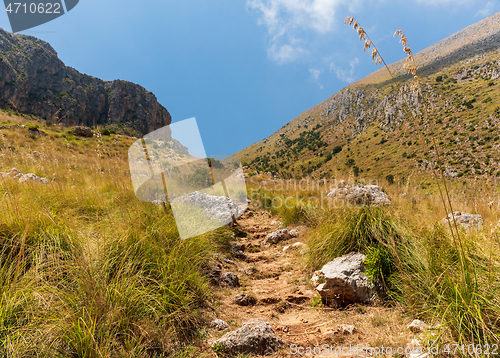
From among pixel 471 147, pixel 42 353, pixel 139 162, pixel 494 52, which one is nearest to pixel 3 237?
pixel 42 353

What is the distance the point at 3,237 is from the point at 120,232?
3.53 ft

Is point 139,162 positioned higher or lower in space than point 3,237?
higher

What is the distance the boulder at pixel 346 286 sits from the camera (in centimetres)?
301

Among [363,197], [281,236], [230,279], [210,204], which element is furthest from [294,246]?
[210,204]

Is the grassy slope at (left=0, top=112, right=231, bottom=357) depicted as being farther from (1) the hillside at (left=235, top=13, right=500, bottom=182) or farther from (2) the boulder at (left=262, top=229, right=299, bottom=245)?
(1) the hillside at (left=235, top=13, right=500, bottom=182)

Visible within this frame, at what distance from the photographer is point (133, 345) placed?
1.81 m

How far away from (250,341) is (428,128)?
39116mm

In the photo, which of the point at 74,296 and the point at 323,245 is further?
the point at 323,245

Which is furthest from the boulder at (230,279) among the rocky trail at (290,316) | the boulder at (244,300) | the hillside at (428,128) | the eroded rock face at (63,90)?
the eroded rock face at (63,90)

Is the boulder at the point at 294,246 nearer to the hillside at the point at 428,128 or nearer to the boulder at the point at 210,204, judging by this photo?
the boulder at the point at 210,204

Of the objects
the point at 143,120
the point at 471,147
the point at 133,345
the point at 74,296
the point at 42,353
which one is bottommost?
the point at 471,147

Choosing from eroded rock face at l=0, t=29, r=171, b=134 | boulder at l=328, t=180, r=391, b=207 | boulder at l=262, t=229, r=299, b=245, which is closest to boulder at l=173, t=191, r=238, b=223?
boulder at l=262, t=229, r=299, b=245

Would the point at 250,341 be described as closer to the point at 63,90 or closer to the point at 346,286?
the point at 346,286

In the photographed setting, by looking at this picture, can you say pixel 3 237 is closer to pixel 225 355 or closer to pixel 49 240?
pixel 49 240
